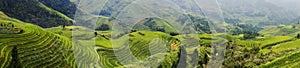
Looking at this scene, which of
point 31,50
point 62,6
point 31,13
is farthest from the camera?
point 62,6

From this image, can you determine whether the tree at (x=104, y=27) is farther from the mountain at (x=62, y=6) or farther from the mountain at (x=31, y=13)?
the mountain at (x=62, y=6)

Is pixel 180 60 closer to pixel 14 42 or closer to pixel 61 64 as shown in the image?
pixel 61 64

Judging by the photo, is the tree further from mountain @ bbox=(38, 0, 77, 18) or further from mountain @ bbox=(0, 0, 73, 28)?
mountain @ bbox=(38, 0, 77, 18)

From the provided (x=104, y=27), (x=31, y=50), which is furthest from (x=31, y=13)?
(x=31, y=50)

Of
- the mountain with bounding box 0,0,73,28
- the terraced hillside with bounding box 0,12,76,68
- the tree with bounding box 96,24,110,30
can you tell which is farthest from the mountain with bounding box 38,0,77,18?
the terraced hillside with bounding box 0,12,76,68

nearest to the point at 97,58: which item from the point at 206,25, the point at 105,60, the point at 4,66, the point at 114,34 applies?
the point at 105,60

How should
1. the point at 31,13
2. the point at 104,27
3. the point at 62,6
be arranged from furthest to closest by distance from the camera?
the point at 62,6 < the point at 104,27 < the point at 31,13

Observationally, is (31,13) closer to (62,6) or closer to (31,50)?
(62,6)
